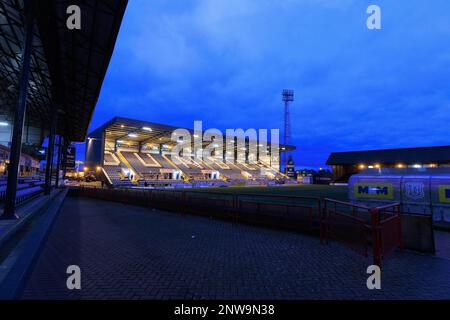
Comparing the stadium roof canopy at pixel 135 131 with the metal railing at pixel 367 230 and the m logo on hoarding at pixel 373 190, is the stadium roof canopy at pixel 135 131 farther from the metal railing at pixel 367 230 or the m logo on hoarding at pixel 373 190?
the metal railing at pixel 367 230

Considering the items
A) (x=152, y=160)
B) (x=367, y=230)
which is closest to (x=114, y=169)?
(x=152, y=160)

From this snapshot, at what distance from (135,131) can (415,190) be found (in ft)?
163

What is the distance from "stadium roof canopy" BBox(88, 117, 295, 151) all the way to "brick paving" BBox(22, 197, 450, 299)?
37.8 m

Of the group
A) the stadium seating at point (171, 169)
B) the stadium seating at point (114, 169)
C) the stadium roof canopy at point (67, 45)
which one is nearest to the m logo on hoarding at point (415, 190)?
the stadium roof canopy at point (67, 45)

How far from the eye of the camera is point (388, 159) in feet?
164

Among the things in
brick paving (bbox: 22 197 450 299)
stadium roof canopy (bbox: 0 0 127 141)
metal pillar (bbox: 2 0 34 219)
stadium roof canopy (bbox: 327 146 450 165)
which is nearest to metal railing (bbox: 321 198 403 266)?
brick paving (bbox: 22 197 450 299)

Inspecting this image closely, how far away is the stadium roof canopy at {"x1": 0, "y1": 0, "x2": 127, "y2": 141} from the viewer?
363 inches

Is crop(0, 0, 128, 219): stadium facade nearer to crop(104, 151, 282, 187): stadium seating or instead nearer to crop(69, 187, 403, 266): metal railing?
crop(69, 187, 403, 266): metal railing

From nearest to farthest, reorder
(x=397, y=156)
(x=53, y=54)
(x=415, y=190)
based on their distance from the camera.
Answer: (x=415, y=190) → (x=53, y=54) → (x=397, y=156)

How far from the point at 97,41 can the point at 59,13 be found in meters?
1.72

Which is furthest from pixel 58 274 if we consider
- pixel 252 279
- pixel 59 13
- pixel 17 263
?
pixel 59 13

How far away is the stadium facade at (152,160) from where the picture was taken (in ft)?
152

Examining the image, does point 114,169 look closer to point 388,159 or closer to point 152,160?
point 152,160

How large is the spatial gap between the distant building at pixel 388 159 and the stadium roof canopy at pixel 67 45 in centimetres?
4663
